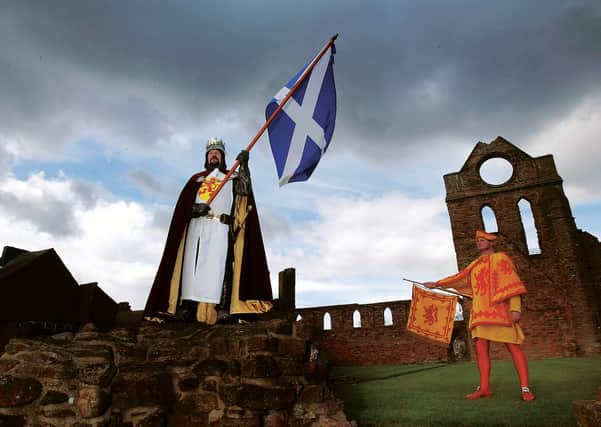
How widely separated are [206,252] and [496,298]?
11.0ft

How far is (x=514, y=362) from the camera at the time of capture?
3891 mm

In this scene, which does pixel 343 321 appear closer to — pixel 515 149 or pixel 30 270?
pixel 515 149

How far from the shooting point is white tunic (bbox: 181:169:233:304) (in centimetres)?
426

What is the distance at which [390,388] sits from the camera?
16.8 feet

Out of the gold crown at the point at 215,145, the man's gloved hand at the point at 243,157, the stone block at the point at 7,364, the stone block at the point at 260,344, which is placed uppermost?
the gold crown at the point at 215,145

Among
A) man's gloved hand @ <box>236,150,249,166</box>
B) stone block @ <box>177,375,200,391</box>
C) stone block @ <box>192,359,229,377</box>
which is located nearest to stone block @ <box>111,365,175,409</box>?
stone block @ <box>177,375,200,391</box>

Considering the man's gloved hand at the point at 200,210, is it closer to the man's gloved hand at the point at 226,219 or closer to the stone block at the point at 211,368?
the man's gloved hand at the point at 226,219

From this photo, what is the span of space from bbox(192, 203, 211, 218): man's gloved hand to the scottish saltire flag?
97cm

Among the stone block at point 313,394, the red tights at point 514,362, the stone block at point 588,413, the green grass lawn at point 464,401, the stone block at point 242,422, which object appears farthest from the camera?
the red tights at point 514,362

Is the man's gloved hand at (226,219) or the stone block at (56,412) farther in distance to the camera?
the man's gloved hand at (226,219)

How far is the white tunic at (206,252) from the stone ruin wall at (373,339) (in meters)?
12.7

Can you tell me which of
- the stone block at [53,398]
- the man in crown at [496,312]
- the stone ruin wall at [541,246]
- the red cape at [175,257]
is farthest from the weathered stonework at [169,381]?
the stone ruin wall at [541,246]

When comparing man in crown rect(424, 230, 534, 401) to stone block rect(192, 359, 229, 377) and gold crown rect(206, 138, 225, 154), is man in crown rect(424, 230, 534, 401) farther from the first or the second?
gold crown rect(206, 138, 225, 154)

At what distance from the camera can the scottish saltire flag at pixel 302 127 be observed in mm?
4657
